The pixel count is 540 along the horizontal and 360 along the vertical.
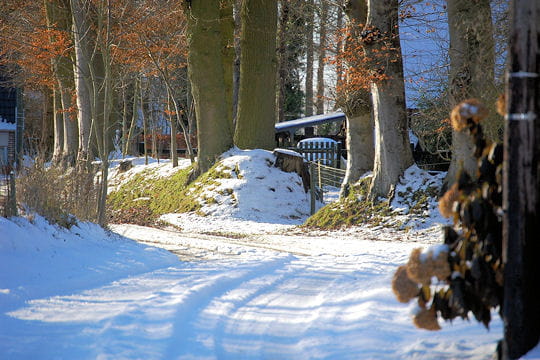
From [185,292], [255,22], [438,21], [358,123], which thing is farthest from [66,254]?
[255,22]

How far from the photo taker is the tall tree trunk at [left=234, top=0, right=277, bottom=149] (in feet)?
63.4

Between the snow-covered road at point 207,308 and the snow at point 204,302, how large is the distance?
0.5 inches

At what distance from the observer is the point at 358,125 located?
51.3 feet

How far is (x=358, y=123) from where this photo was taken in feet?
51.3

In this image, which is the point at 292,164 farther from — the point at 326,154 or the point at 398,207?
the point at 326,154

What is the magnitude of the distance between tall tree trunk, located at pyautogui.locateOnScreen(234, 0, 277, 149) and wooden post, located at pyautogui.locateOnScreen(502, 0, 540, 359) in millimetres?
16196

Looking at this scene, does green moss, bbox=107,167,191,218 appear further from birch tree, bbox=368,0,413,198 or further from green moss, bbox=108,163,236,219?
birch tree, bbox=368,0,413,198

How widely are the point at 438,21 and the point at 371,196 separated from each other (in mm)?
5217

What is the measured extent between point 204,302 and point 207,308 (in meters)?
0.24

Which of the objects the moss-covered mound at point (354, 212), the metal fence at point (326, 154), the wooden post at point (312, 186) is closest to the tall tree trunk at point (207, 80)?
the wooden post at point (312, 186)

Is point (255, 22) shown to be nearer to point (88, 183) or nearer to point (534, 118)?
point (88, 183)

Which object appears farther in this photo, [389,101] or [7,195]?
[389,101]

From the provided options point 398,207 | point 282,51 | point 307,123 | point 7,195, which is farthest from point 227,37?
point 7,195

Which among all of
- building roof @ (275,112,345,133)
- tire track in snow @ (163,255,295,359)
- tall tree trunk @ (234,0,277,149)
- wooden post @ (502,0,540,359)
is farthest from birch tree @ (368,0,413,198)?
building roof @ (275,112,345,133)
